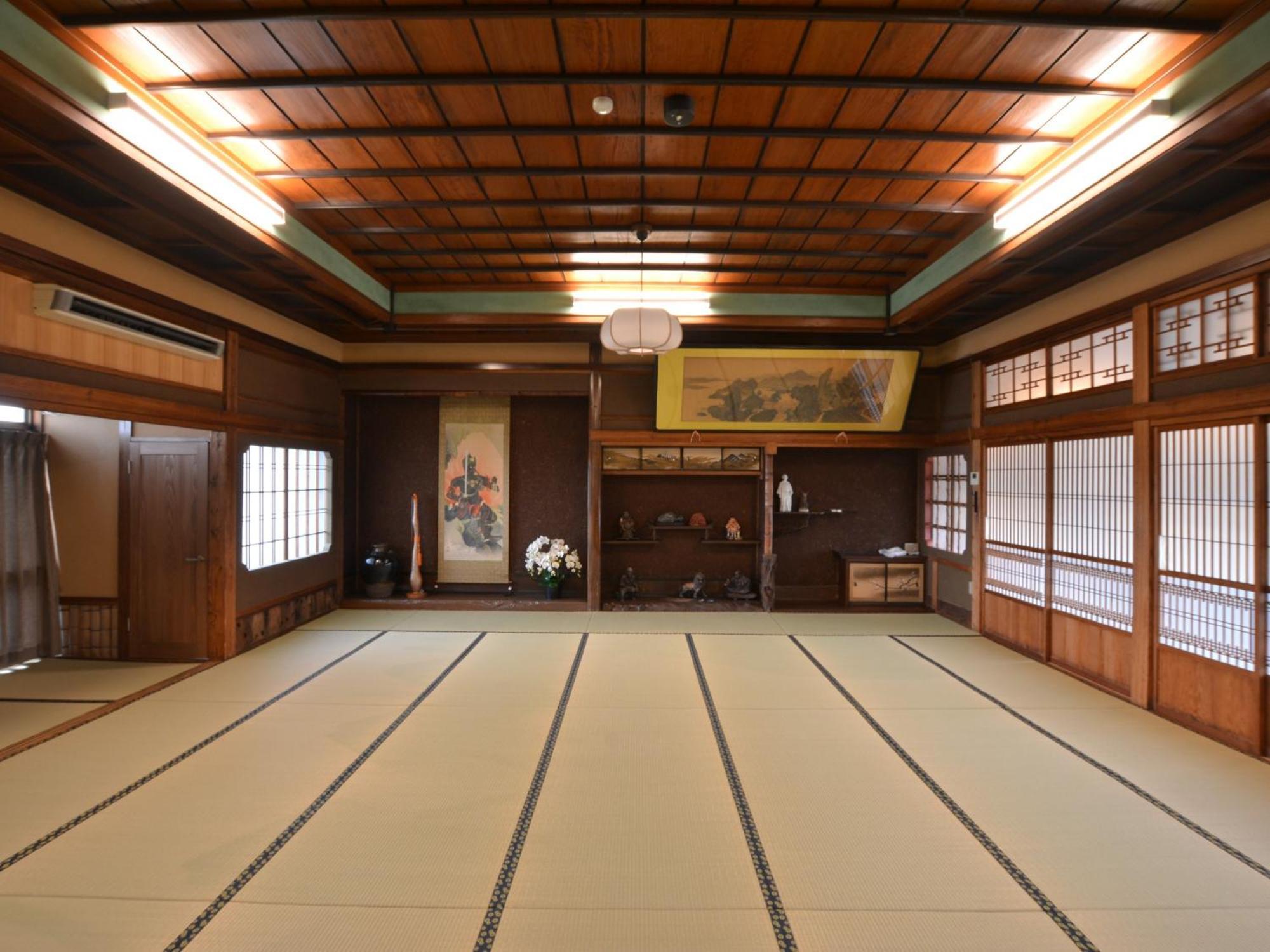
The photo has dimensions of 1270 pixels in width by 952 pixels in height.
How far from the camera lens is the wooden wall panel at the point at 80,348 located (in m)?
3.44

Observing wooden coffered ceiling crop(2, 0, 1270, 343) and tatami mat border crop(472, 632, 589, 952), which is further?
wooden coffered ceiling crop(2, 0, 1270, 343)

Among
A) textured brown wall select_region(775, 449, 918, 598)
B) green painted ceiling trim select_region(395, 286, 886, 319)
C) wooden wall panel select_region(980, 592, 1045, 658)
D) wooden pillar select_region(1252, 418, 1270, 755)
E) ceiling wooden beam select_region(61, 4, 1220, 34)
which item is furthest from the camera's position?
textured brown wall select_region(775, 449, 918, 598)

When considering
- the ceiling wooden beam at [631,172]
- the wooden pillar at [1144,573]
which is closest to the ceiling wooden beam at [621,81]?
the ceiling wooden beam at [631,172]

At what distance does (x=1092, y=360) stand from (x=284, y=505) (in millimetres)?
6935

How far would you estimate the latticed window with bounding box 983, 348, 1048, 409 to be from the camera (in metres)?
5.54

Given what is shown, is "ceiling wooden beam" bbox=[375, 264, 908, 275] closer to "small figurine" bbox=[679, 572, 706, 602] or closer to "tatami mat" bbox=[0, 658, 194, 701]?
"small figurine" bbox=[679, 572, 706, 602]

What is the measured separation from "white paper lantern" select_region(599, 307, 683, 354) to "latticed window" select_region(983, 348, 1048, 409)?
10.2 feet

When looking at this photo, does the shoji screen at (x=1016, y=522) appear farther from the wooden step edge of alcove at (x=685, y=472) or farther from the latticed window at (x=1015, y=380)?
the wooden step edge of alcove at (x=685, y=472)

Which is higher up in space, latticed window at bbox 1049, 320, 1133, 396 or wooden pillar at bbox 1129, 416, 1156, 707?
latticed window at bbox 1049, 320, 1133, 396

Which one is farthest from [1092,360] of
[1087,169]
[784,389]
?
[784,389]

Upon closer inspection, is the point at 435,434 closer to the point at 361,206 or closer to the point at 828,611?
the point at 361,206

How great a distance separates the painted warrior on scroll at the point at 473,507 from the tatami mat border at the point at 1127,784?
5.02m

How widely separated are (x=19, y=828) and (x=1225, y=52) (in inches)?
232

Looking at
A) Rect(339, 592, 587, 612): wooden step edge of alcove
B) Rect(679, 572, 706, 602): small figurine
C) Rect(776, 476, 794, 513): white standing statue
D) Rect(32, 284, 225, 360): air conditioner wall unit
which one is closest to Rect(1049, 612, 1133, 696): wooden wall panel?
Rect(776, 476, 794, 513): white standing statue
